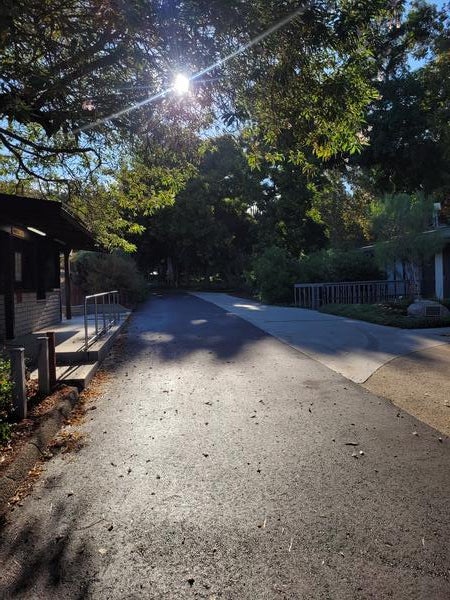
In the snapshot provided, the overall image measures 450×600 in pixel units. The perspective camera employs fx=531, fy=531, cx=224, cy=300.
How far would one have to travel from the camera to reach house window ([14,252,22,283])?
527 inches

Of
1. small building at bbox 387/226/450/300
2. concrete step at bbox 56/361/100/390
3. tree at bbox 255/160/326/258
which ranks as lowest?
concrete step at bbox 56/361/100/390

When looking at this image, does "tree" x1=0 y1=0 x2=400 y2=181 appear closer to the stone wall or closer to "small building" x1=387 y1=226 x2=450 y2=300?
the stone wall

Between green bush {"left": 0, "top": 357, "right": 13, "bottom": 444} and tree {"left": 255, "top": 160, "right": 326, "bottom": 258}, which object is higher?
tree {"left": 255, "top": 160, "right": 326, "bottom": 258}

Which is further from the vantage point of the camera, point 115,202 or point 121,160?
point 115,202

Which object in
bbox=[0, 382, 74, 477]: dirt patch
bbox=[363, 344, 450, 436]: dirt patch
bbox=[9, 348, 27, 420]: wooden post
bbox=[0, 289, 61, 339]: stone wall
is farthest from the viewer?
bbox=[0, 289, 61, 339]: stone wall

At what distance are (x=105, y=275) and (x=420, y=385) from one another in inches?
845

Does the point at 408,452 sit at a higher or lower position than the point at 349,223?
lower

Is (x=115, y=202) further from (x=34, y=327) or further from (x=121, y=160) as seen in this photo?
(x=34, y=327)

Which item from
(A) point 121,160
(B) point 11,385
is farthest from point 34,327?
(B) point 11,385

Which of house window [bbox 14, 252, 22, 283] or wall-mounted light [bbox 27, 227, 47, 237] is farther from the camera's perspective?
wall-mounted light [bbox 27, 227, 47, 237]

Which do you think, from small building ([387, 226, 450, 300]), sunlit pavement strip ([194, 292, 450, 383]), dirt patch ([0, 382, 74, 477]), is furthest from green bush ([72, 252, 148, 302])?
dirt patch ([0, 382, 74, 477])

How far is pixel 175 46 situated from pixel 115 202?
7822mm

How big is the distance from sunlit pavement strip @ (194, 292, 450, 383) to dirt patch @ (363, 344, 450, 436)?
0.30 metres

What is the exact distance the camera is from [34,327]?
14.6 meters
